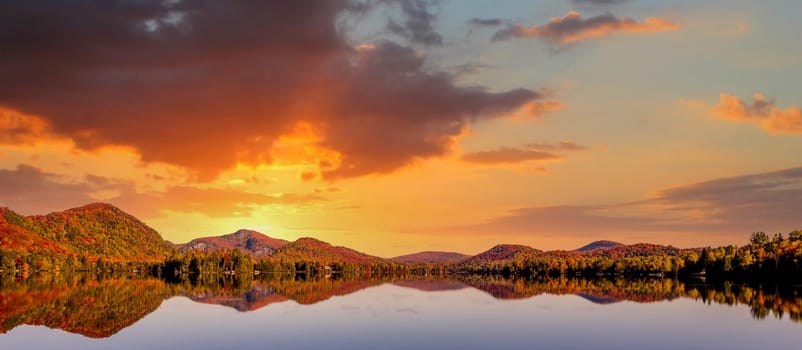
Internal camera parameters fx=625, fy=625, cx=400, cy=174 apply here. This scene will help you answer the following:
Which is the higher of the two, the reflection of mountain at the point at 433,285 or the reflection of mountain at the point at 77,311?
the reflection of mountain at the point at 77,311

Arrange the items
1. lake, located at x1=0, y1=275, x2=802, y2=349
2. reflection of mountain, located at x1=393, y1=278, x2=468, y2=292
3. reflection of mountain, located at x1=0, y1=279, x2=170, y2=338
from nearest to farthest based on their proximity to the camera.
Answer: lake, located at x1=0, y1=275, x2=802, y2=349, reflection of mountain, located at x1=0, y1=279, x2=170, y2=338, reflection of mountain, located at x1=393, y1=278, x2=468, y2=292

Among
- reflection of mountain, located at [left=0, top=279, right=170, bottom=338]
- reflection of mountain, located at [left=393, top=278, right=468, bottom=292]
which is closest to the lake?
reflection of mountain, located at [left=0, top=279, right=170, bottom=338]

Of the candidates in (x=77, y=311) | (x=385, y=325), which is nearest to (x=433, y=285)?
(x=385, y=325)

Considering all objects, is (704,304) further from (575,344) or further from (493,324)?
(575,344)

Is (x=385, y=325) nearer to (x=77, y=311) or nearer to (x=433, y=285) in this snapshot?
(x=77, y=311)

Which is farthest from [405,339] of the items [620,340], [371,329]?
[620,340]

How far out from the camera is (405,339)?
Result: 4456 centimetres

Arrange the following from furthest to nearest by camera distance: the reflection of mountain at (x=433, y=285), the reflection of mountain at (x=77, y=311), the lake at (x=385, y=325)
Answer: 1. the reflection of mountain at (x=433, y=285)
2. the reflection of mountain at (x=77, y=311)
3. the lake at (x=385, y=325)

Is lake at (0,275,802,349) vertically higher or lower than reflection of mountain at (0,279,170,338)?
lower

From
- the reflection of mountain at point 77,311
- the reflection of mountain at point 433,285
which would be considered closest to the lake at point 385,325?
the reflection of mountain at point 77,311

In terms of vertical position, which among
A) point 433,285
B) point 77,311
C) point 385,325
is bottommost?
point 385,325

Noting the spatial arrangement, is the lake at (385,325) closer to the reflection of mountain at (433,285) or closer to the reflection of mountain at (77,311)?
the reflection of mountain at (77,311)

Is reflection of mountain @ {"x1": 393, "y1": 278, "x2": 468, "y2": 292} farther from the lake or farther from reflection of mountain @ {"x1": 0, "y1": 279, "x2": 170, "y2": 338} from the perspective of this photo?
reflection of mountain @ {"x1": 0, "y1": 279, "x2": 170, "y2": 338}

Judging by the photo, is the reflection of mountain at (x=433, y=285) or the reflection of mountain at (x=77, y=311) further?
the reflection of mountain at (x=433, y=285)
